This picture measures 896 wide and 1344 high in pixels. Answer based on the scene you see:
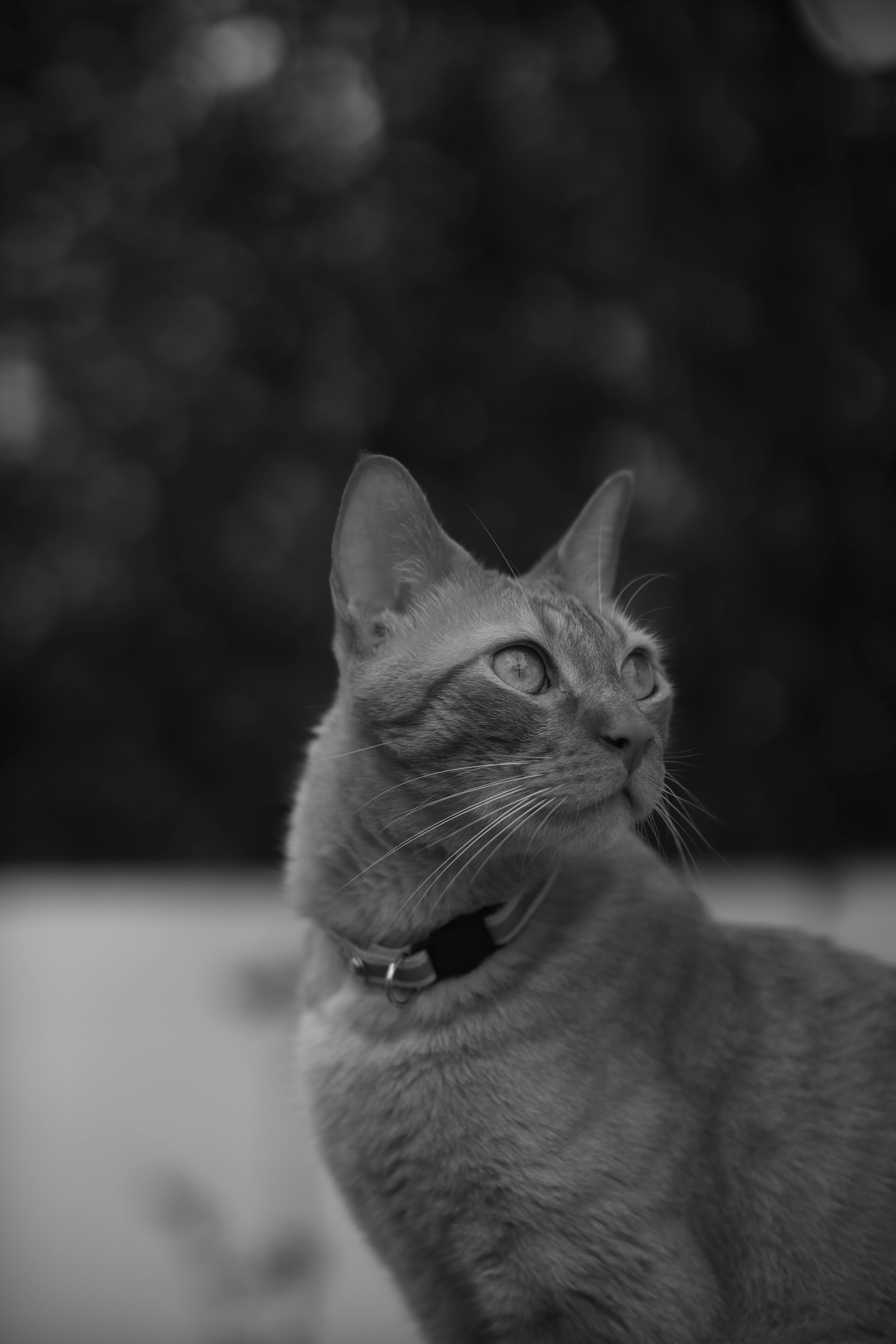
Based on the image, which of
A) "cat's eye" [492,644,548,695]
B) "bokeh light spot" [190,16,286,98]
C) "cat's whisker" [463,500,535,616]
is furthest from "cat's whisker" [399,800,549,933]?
"bokeh light spot" [190,16,286,98]

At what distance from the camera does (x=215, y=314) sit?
10.6ft

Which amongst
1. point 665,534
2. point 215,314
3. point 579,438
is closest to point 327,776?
point 665,534

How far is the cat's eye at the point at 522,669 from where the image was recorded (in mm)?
1305

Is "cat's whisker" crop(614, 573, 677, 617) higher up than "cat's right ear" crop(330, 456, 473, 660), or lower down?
higher up

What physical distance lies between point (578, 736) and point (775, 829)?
6.81 feet

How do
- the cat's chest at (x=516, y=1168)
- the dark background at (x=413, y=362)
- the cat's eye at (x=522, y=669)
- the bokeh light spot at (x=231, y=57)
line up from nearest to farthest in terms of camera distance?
the cat's chest at (x=516, y=1168), the cat's eye at (x=522, y=669), the dark background at (x=413, y=362), the bokeh light spot at (x=231, y=57)

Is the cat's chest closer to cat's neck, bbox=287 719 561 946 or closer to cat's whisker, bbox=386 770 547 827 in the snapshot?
cat's neck, bbox=287 719 561 946

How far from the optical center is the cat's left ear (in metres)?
1.51

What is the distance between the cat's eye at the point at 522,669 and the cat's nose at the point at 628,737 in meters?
0.10

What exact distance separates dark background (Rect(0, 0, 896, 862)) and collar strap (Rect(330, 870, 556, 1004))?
142cm

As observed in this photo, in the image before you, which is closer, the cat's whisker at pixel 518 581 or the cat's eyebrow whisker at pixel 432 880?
the cat's eyebrow whisker at pixel 432 880

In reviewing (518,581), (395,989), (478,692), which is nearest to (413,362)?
(518,581)

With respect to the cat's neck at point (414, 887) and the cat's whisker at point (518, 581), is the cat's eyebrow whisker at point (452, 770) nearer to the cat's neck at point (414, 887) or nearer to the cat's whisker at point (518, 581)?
the cat's neck at point (414, 887)

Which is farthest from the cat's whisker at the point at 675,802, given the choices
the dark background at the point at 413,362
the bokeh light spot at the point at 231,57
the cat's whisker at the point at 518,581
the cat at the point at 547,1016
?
the bokeh light spot at the point at 231,57
